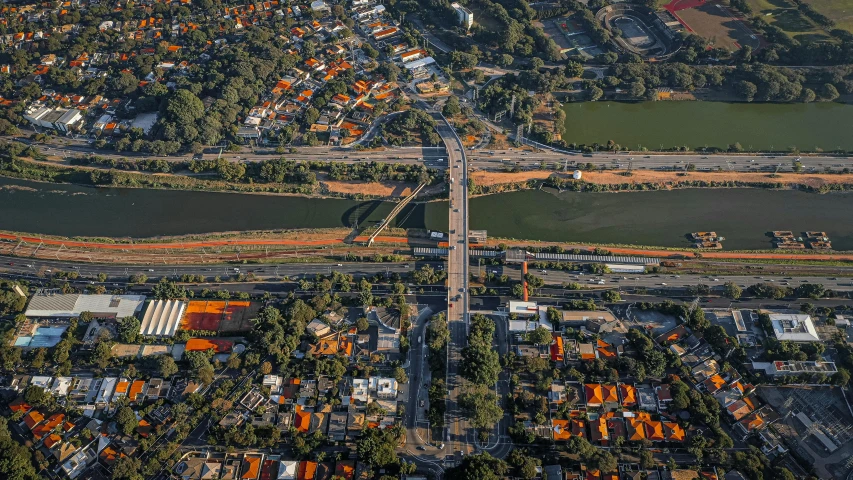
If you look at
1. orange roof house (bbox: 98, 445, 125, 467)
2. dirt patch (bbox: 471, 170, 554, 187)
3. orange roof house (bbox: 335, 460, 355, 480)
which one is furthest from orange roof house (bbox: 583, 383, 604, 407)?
orange roof house (bbox: 98, 445, 125, 467)

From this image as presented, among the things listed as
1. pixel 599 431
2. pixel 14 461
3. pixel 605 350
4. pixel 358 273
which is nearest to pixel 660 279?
pixel 605 350

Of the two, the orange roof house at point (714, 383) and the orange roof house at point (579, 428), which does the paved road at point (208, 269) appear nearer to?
the orange roof house at point (579, 428)

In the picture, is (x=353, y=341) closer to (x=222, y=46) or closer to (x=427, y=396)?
(x=427, y=396)

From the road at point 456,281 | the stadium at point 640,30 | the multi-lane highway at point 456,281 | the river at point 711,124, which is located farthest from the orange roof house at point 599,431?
the stadium at point 640,30

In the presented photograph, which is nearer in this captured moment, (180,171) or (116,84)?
(180,171)

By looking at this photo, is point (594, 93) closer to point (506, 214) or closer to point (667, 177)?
point (667, 177)

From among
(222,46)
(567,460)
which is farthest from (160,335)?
(222,46)
